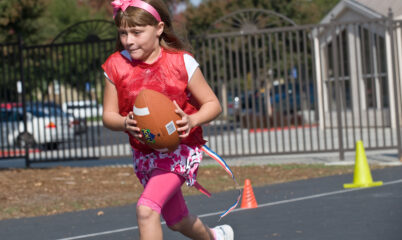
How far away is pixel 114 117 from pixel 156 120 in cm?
37

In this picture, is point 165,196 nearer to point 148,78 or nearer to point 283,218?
point 148,78

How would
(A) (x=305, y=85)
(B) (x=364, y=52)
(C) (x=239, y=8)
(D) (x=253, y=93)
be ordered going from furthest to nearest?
(C) (x=239, y=8) < (A) (x=305, y=85) < (D) (x=253, y=93) < (B) (x=364, y=52)

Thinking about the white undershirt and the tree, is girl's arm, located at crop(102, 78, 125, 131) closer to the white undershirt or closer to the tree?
the white undershirt

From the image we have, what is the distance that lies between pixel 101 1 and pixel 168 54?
1904 centimetres

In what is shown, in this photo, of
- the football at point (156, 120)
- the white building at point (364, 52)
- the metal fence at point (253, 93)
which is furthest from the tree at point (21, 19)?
the football at point (156, 120)

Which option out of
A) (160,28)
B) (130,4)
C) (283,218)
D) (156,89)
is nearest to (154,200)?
(156,89)

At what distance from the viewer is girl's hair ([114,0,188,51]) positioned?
4.41 metres

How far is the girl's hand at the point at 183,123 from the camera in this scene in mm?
4277

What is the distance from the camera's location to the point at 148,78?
453cm

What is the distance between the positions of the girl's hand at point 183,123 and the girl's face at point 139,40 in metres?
0.38

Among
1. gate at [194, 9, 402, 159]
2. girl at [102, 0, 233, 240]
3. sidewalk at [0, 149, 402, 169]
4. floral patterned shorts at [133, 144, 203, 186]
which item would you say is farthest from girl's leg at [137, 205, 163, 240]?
sidewalk at [0, 149, 402, 169]

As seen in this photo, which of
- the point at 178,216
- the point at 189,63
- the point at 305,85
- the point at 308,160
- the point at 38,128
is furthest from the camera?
the point at 305,85

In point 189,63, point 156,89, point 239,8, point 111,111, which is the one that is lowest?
point 111,111

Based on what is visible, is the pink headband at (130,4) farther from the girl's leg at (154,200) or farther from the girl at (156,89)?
the girl's leg at (154,200)
